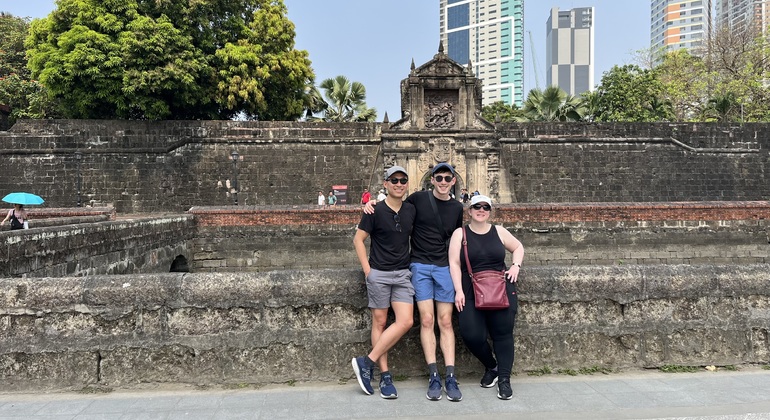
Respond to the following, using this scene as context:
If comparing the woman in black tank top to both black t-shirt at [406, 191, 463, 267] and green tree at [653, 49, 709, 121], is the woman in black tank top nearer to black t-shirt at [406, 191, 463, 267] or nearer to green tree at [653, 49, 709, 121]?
black t-shirt at [406, 191, 463, 267]

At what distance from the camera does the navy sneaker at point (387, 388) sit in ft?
10.3

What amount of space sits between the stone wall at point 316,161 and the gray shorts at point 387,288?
16.5 metres

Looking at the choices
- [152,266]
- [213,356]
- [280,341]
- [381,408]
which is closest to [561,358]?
[381,408]

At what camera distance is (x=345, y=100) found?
3075cm

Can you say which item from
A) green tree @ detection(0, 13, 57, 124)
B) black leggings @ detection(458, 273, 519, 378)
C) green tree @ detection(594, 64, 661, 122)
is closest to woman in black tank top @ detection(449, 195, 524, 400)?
black leggings @ detection(458, 273, 519, 378)

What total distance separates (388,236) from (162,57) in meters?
18.9

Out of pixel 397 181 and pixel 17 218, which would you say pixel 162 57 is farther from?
pixel 397 181

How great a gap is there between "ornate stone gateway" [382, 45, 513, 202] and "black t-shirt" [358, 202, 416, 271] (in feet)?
52.6

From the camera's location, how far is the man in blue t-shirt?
3.24m

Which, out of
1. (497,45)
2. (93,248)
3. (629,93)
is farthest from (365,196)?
(497,45)

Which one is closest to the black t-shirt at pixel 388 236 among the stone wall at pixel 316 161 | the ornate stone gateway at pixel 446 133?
the ornate stone gateway at pixel 446 133

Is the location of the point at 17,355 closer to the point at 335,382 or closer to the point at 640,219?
the point at 335,382

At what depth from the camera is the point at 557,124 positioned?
20719 millimetres

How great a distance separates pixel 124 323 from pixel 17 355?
27.8 inches
